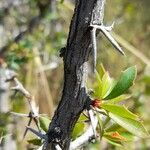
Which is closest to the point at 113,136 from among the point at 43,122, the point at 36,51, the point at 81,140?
the point at 81,140

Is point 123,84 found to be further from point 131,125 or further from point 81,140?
point 81,140

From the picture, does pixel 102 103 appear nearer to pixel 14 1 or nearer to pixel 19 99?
pixel 19 99

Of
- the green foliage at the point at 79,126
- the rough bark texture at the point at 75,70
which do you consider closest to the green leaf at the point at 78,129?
the green foliage at the point at 79,126

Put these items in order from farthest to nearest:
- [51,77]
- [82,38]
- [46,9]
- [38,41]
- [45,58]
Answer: [51,77]
[45,58]
[38,41]
[46,9]
[82,38]

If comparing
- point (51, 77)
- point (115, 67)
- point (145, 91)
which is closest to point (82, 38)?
point (145, 91)

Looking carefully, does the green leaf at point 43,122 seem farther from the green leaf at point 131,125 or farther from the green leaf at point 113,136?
the green leaf at point 131,125

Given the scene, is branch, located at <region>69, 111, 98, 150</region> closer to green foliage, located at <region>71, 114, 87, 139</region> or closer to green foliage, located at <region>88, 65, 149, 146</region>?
green foliage, located at <region>71, 114, 87, 139</region>
